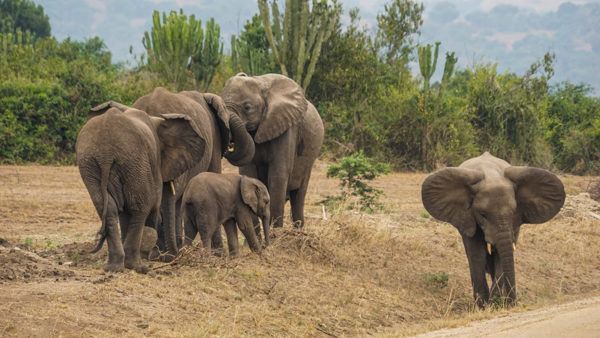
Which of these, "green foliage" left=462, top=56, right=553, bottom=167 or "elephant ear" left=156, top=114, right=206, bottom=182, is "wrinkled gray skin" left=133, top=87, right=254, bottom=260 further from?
"green foliage" left=462, top=56, right=553, bottom=167

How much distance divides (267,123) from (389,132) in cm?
1850

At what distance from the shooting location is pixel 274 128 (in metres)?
14.5

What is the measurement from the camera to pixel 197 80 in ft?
103

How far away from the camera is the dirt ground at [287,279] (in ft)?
29.9

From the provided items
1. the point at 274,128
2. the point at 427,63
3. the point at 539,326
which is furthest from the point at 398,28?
the point at 539,326

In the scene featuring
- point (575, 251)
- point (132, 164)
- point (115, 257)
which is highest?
point (132, 164)

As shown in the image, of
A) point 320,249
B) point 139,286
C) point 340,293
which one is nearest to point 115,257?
point 139,286

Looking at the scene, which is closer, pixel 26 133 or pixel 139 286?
pixel 139 286

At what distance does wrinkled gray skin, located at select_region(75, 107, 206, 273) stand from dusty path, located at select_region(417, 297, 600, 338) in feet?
9.26

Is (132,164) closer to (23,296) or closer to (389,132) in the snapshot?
(23,296)

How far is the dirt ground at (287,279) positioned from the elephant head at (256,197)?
0.42 meters

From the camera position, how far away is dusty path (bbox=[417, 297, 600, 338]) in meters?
9.04

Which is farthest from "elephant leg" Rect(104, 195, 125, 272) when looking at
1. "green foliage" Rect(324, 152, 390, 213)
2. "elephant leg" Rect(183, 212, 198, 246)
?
"green foliage" Rect(324, 152, 390, 213)

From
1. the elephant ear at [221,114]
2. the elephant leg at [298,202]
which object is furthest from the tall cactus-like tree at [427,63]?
the elephant ear at [221,114]
